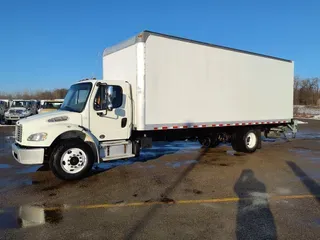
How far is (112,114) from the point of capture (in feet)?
26.3

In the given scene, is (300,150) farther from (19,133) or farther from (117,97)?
(19,133)

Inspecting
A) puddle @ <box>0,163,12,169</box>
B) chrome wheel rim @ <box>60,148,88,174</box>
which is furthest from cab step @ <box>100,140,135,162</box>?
puddle @ <box>0,163,12,169</box>

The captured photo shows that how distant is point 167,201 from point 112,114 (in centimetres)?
319

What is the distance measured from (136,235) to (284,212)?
2.65m

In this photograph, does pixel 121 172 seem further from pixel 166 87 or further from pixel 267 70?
pixel 267 70

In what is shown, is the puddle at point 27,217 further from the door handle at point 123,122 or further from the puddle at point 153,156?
the door handle at point 123,122

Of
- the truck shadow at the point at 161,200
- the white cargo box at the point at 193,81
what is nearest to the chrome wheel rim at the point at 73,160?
the white cargo box at the point at 193,81

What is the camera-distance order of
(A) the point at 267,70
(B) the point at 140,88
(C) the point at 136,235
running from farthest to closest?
(A) the point at 267,70 < (B) the point at 140,88 < (C) the point at 136,235

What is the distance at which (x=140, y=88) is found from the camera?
8062 mm

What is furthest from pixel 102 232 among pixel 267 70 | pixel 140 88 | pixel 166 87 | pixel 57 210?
pixel 267 70

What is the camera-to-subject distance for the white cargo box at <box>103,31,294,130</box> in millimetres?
8148

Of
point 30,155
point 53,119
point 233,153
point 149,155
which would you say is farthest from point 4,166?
point 233,153

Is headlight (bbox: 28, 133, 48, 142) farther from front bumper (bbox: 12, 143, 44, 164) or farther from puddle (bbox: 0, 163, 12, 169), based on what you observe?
puddle (bbox: 0, 163, 12, 169)

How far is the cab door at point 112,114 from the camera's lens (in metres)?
7.73
